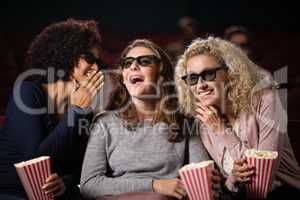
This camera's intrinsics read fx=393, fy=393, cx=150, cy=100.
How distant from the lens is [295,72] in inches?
135

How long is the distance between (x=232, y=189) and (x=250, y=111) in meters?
0.30

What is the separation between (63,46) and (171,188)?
68 cm

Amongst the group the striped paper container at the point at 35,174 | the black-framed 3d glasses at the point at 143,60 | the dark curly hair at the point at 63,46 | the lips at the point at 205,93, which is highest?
the dark curly hair at the point at 63,46

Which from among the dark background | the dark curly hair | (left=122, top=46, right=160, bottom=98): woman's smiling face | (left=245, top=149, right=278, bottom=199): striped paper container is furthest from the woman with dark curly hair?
the dark background

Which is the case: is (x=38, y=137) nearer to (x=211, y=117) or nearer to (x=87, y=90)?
(x=87, y=90)

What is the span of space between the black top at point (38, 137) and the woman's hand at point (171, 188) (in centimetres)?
33

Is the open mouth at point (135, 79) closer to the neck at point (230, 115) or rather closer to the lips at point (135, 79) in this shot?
the lips at point (135, 79)

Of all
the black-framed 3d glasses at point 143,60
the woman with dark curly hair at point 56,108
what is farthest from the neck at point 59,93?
the black-framed 3d glasses at point 143,60

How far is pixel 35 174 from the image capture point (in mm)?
1240

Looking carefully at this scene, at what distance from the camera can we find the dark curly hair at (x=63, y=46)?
4.92 ft

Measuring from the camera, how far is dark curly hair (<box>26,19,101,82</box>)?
1501 mm

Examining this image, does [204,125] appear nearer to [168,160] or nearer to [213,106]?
[213,106]

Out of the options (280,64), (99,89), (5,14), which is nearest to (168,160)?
(99,89)

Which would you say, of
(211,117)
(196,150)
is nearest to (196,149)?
(196,150)
